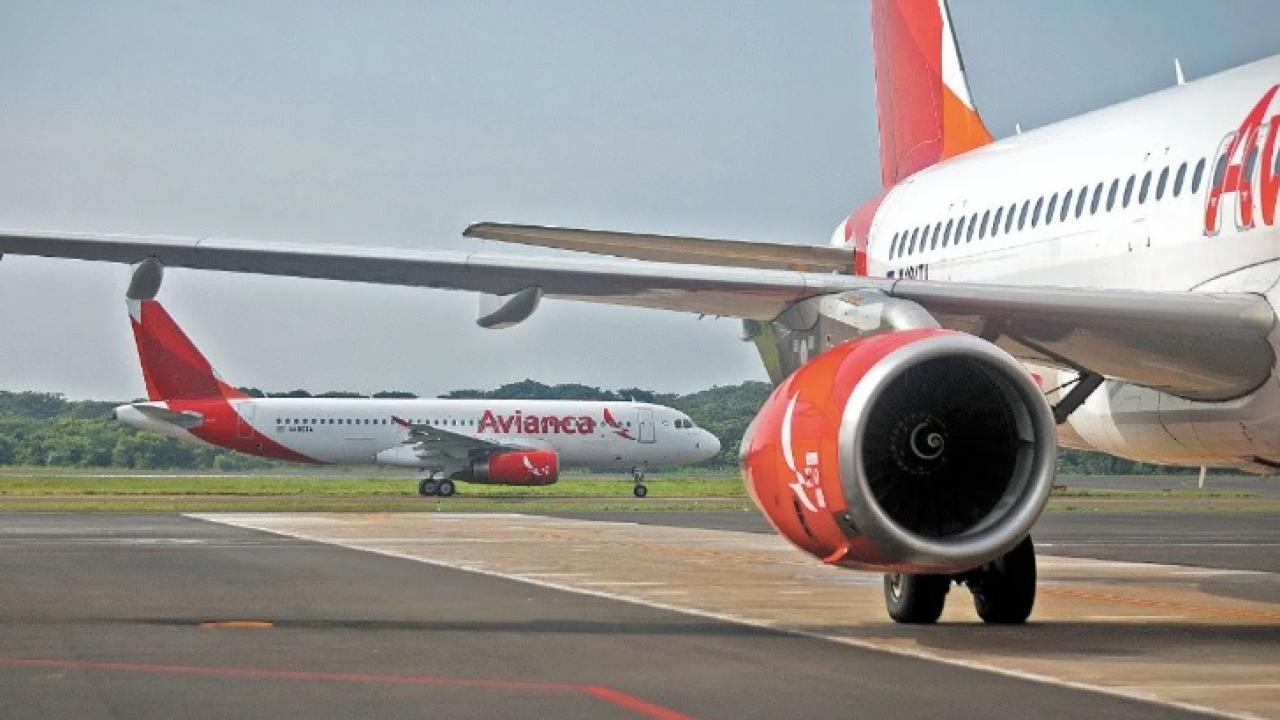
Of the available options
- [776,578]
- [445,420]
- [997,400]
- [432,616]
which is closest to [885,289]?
[997,400]

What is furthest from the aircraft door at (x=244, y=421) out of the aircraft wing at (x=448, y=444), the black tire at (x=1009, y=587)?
the black tire at (x=1009, y=587)

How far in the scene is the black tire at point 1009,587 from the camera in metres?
13.3

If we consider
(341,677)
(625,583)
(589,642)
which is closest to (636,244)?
(625,583)

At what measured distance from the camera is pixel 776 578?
19141mm

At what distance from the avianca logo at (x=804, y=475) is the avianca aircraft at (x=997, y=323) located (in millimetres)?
14

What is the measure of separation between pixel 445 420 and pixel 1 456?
5497cm

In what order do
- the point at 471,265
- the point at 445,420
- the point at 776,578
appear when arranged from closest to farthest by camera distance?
the point at 471,265 → the point at 776,578 → the point at 445,420

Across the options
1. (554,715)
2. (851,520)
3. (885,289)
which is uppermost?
(885,289)

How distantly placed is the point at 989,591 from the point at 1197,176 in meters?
2.97

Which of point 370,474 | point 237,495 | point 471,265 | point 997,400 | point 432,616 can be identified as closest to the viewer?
point 997,400

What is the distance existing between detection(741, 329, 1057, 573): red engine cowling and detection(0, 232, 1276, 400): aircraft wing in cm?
81

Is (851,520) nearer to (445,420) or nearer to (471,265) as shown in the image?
(471,265)

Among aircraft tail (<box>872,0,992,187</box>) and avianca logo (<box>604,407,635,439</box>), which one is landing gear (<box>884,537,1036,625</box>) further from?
avianca logo (<box>604,407,635,439</box>)

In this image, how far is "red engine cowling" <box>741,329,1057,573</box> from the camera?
11.0m
